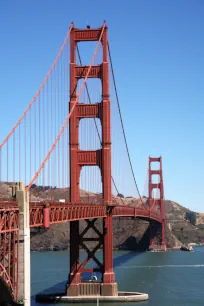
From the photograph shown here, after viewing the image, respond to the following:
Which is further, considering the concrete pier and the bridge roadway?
the concrete pier

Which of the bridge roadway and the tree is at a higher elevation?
the tree

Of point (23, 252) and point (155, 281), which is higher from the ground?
point (23, 252)

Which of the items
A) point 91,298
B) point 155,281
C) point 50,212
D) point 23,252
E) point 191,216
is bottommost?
point 91,298

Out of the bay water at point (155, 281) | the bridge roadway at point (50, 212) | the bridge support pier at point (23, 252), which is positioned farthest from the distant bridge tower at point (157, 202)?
the bridge support pier at point (23, 252)

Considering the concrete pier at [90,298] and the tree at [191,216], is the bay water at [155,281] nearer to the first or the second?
the concrete pier at [90,298]

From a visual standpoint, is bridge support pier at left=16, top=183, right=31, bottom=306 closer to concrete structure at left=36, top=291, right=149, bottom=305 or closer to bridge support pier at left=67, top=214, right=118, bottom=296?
concrete structure at left=36, top=291, right=149, bottom=305

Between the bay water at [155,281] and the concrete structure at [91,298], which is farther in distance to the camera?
the bay water at [155,281]

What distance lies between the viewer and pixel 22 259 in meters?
22.6

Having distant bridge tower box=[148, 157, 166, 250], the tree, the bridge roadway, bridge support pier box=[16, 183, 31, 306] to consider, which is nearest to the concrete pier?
the bridge roadway

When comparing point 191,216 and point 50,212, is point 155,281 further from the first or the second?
point 191,216

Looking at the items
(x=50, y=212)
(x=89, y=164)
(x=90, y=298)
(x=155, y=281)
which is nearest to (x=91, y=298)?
(x=90, y=298)

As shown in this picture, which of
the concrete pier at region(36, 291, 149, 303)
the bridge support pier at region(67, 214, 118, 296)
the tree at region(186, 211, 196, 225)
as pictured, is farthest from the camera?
the tree at region(186, 211, 196, 225)

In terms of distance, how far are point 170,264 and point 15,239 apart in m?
48.5

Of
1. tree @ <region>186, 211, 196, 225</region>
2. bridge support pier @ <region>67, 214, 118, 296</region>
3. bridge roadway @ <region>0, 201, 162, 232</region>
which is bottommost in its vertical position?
bridge support pier @ <region>67, 214, 118, 296</region>
